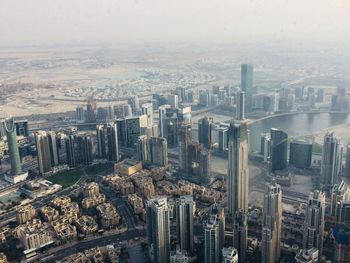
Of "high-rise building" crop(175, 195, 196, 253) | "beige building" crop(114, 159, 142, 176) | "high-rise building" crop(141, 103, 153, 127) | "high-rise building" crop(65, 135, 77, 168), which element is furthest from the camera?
"high-rise building" crop(141, 103, 153, 127)

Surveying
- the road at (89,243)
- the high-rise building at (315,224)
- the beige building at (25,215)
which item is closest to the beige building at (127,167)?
the beige building at (25,215)

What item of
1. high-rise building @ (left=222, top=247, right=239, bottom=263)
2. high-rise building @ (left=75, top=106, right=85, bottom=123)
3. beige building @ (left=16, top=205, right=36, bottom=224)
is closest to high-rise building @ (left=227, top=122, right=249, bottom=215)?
high-rise building @ (left=222, top=247, right=239, bottom=263)

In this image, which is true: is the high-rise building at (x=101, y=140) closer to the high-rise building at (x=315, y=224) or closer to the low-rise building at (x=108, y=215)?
the low-rise building at (x=108, y=215)

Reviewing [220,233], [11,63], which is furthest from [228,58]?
[11,63]

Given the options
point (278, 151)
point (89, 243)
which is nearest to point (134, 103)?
point (278, 151)

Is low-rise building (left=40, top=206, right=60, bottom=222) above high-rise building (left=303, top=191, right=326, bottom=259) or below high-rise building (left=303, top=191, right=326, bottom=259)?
below

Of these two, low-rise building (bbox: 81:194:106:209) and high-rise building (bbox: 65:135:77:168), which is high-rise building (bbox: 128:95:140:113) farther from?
low-rise building (bbox: 81:194:106:209)
